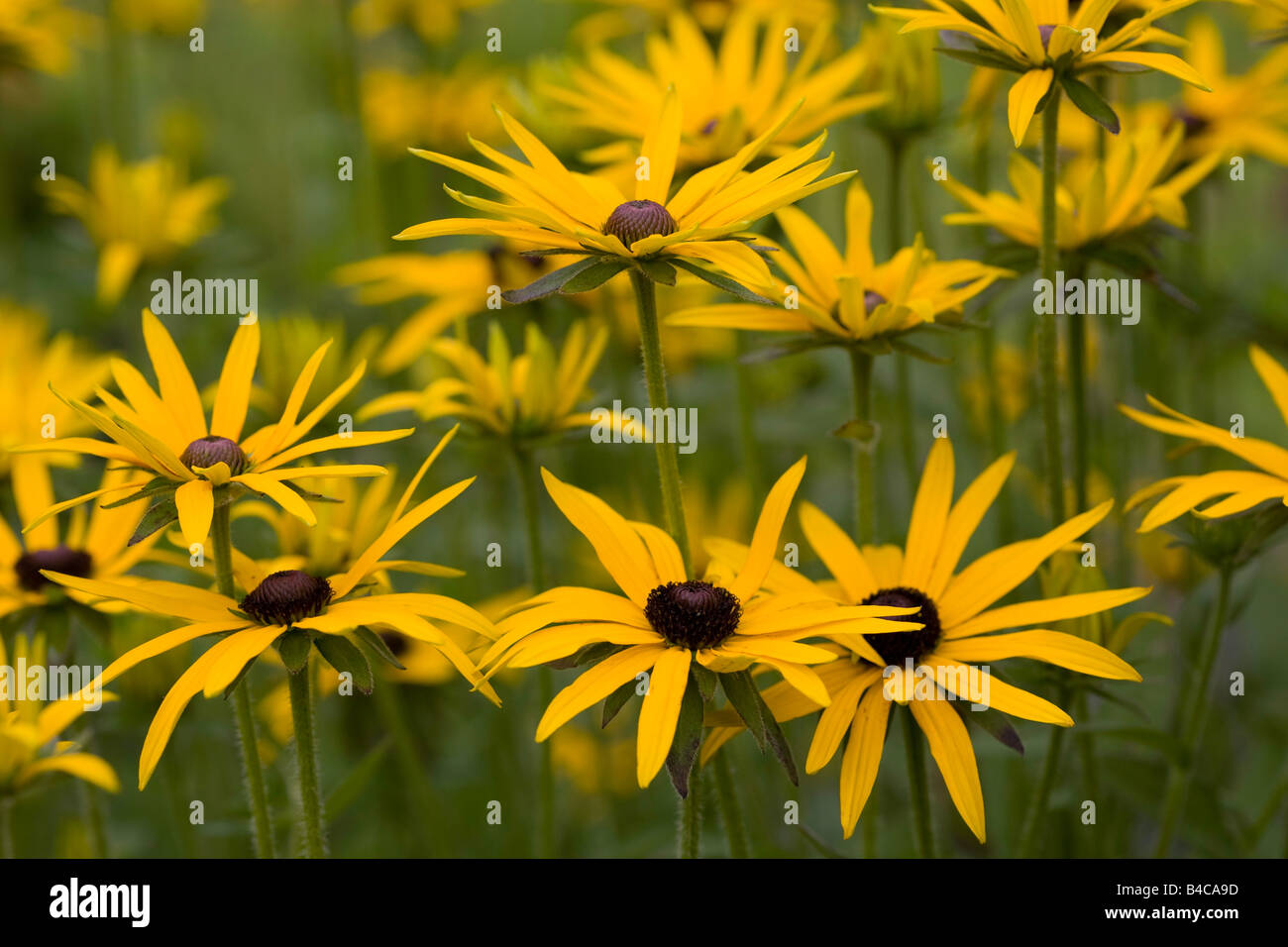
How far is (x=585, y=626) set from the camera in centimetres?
96

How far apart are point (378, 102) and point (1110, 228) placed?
194 cm

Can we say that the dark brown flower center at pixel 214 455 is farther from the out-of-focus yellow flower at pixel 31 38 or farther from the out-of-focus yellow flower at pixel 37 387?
the out-of-focus yellow flower at pixel 31 38

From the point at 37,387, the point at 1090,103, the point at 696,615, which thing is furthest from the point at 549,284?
the point at 37,387

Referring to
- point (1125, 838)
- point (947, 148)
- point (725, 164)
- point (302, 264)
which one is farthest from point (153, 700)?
point (947, 148)

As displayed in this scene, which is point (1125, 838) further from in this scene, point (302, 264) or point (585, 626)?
point (302, 264)

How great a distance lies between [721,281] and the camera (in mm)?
969

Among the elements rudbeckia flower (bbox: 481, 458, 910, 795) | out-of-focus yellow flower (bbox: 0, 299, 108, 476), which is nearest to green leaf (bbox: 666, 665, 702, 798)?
rudbeckia flower (bbox: 481, 458, 910, 795)

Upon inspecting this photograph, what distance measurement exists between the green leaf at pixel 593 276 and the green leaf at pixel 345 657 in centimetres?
30

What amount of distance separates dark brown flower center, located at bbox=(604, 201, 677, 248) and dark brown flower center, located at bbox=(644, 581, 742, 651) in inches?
10.2

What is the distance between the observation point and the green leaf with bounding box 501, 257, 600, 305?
3.14 ft

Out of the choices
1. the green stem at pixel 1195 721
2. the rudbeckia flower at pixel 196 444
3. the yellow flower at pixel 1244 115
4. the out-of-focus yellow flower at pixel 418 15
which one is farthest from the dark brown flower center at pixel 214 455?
the out-of-focus yellow flower at pixel 418 15

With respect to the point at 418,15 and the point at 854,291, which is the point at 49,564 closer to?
the point at 854,291

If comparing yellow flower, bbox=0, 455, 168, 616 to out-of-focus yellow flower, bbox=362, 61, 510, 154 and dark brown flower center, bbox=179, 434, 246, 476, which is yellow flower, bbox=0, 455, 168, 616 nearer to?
dark brown flower center, bbox=179, 434, 246, 476
